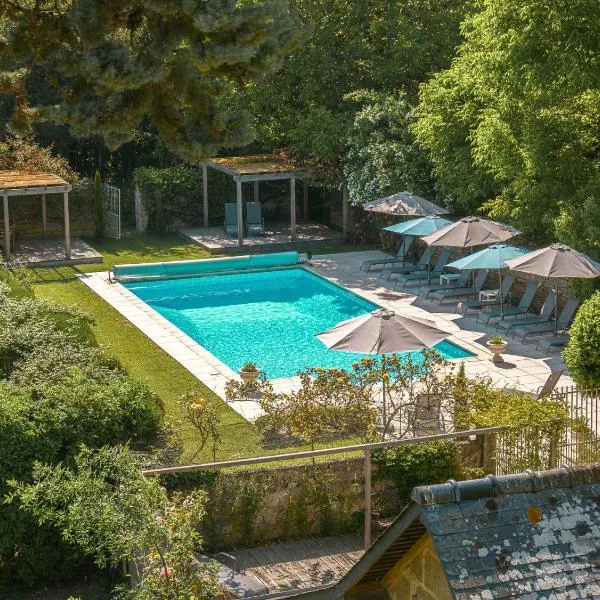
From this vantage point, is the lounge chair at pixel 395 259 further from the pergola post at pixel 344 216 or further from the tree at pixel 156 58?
the tree at pixel 156 58

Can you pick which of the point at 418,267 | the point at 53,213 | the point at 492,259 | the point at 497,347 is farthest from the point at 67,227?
the point at 497,347

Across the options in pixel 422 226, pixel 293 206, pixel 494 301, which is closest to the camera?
pixel 494 301

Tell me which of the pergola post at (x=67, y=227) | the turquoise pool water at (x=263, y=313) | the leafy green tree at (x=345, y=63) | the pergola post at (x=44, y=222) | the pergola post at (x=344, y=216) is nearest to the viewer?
the turquoise pool water at (x=263, y=313)

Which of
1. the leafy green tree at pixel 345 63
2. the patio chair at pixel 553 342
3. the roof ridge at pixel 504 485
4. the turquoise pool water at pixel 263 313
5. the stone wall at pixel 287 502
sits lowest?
the turquoise pool water at pixel 263 313

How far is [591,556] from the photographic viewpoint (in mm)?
7215

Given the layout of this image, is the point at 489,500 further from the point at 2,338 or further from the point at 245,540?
the point at 2,338

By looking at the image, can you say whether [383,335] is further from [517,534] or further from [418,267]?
[418,267]

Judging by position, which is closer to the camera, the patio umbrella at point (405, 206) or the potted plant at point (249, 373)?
the potted plant at point (249, 373)

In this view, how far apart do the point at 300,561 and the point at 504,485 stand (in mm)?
6354

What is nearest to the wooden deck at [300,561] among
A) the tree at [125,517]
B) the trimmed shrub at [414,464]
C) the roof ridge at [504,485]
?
the trimmed shrub at [414,464]

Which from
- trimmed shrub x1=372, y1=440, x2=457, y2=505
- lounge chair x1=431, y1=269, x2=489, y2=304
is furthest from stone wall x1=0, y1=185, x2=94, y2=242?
trimmed shrub x1=372, y1=440, x2=457, y2=505

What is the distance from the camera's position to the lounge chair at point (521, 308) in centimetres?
2353

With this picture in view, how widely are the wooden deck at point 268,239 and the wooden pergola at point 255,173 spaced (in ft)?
0.92

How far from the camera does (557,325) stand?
2252cm
